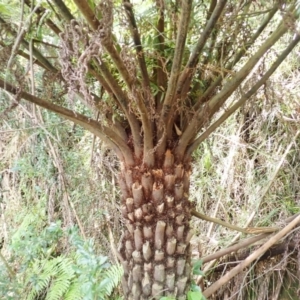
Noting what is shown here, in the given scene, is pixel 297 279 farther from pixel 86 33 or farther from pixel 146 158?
pixel 86 33

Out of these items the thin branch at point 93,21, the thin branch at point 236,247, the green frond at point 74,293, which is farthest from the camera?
the green frond at point 74,293

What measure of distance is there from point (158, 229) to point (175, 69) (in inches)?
15.1

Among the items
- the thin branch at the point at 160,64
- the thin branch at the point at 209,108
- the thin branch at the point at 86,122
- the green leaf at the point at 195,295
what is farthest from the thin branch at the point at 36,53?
the green leaf at the point at 195,295

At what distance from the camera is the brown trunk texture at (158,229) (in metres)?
0.90

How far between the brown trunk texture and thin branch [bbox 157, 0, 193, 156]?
61 mm

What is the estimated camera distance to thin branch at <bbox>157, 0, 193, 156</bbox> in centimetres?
64

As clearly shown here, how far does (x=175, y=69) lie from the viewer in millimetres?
744

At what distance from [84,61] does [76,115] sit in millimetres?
200

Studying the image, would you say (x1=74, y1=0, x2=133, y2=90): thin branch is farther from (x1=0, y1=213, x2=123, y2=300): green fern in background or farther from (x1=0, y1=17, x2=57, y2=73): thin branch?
(x1=0, y1=213, x2=123, y2=300): green fern in background

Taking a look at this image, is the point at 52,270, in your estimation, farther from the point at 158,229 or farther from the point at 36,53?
the point at 36,53

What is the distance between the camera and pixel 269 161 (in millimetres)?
1454

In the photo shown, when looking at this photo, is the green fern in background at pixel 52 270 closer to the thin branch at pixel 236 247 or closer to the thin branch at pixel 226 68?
the thin branch at pixel 236 247

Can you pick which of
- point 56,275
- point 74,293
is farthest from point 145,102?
point 56,275

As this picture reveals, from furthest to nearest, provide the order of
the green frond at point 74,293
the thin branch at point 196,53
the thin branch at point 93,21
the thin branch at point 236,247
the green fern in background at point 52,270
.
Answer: the green frond at point 74,293
the thin branch at point 236,247
the green fern in background at point 52,270
the thin branch at point 196,53
the thin branch at point 93,21
